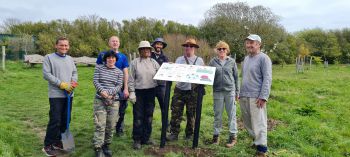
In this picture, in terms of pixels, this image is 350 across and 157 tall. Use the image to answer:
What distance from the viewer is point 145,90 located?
6.11 metres

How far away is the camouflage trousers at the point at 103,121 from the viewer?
18.0 ft

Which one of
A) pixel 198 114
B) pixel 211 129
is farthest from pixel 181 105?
pixel 211 129

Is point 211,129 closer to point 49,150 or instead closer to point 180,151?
point 180,151

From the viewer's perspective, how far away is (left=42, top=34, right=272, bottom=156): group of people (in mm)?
5586

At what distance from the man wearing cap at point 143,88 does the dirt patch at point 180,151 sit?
11.1 inches

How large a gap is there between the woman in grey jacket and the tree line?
25455mm

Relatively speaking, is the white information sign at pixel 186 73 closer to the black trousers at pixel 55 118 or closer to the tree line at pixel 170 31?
the black trousers at pixel 55 118

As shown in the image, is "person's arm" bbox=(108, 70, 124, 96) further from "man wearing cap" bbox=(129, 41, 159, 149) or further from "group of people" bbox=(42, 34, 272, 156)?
"man wearing cap" bbox=(129, 41, 159, 149)

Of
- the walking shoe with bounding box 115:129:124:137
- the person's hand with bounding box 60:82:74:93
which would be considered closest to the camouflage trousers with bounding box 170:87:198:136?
the walking shoe with bounding box 115:129:124:137

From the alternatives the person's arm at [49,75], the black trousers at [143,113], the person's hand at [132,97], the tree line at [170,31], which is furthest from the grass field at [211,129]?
the tree line at [170,31]

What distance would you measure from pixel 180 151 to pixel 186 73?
4.46ft

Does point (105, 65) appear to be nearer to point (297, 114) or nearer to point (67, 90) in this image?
point (67, 90)

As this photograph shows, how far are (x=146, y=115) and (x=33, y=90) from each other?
29.7 ft

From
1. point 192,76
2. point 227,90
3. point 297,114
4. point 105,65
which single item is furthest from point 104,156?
point 297,114
